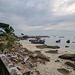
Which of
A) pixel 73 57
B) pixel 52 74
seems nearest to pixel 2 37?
pixel 52 74

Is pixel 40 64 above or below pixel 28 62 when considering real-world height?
below

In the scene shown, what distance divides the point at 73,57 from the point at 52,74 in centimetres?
517

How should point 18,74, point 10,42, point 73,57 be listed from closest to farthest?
point 18,74 → point 10,42 → point 73,57

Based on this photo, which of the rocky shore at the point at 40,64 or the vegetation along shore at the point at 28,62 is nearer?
the vegetation along shore at the point at 28,62

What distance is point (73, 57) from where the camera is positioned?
857cm

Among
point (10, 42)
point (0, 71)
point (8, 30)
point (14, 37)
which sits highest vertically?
point (8, 30)

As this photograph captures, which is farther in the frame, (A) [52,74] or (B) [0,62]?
(A) [52,74]

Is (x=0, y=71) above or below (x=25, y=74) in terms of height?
above

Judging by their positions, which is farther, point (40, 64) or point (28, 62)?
point (40, 64)

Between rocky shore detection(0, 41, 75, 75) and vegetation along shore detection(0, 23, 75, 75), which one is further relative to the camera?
rocky shore detection(0, 41, 75, 75)

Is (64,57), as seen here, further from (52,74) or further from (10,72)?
(10,72)

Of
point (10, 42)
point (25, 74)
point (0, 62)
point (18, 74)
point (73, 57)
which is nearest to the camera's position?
point (18, 74)

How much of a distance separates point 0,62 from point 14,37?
9.89ft

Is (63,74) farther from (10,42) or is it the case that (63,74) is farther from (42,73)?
(10,42)
